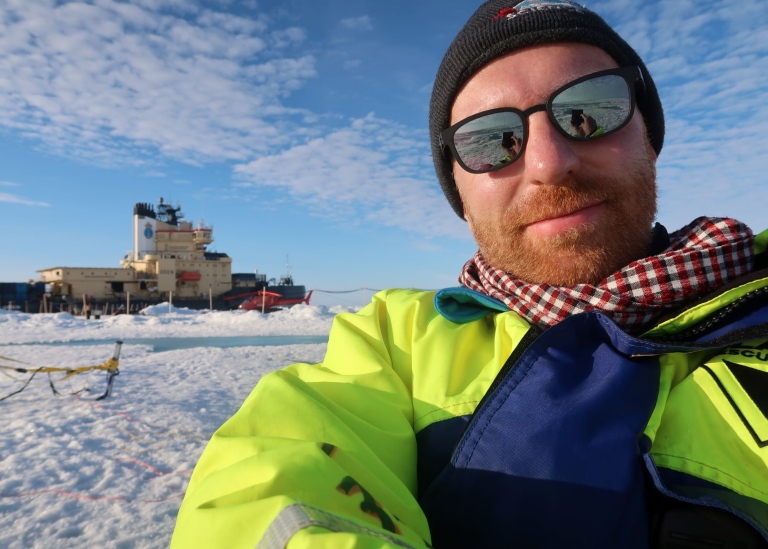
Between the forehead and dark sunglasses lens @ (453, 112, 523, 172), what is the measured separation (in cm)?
7

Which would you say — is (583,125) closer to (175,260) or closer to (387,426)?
(387,426)

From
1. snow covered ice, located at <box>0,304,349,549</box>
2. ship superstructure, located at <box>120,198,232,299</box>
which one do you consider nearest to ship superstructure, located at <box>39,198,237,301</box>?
ship superstructure, located at <box>120,198,232,299</box>

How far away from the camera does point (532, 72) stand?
149 cm

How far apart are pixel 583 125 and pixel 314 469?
4.13 ft

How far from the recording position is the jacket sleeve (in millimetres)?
667

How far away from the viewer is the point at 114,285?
26.3 meters

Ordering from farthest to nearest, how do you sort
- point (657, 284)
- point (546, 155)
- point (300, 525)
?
point (546, 155), point (657, 284), point (300, 525)

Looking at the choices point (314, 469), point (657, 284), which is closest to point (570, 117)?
point (657, 284)

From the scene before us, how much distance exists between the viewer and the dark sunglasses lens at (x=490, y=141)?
143 centimetres

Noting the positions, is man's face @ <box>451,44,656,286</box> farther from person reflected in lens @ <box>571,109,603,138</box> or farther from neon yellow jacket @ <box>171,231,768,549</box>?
neon yellow jacket @ <box>171,231,768,549</box>

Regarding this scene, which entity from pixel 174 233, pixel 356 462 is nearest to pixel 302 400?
pixel 356 462

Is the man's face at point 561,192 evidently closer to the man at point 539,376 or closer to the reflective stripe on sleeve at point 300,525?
the man at point 539,376

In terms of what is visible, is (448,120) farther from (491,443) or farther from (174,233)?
(174,233)

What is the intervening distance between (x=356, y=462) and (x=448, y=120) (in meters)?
1.41
